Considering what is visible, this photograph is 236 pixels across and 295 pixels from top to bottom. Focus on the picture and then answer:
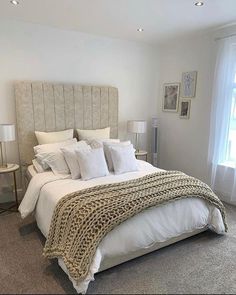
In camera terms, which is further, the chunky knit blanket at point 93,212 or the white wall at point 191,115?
the white wall at point 191,115

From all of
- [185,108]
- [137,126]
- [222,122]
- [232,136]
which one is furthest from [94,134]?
[232,136]

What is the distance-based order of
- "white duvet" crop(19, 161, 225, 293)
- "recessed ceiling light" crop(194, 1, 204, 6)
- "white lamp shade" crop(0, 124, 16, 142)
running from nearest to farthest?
"white duvet" crop(19, 161, 225, 293), "recessed ceiling light" crop(194, 1, 204, 6), "white lamp shade" crop(0, 124, 16, 142)

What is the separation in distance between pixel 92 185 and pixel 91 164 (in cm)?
31

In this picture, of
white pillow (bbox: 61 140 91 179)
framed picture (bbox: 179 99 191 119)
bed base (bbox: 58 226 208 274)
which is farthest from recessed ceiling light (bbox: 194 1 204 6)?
bed base (bbox: 58 226 208 274)

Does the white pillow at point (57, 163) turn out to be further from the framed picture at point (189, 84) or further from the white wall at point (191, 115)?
the framed picture at point (189, 84)

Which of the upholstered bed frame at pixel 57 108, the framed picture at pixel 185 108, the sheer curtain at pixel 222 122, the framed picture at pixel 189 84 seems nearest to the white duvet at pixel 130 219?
the upholstered bed frame at pixel 57 108

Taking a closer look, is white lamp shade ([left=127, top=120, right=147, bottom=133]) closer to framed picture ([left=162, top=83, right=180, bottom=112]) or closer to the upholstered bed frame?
the upholstered bed frame

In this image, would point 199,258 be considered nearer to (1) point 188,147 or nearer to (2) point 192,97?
(1) point 188,147

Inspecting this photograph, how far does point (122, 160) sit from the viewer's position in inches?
124

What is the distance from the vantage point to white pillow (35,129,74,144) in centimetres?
335

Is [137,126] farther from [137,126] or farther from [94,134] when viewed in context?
[94,134]

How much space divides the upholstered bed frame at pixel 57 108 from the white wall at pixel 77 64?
16cm

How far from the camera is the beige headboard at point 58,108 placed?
131 inches

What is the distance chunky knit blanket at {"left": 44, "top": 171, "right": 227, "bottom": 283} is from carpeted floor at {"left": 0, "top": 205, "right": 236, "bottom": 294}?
0.22 meters
